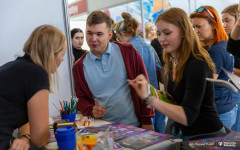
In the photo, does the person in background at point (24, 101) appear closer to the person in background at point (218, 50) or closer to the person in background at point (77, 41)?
the person in background at point (218, 50)

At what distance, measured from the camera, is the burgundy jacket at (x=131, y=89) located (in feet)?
5.82

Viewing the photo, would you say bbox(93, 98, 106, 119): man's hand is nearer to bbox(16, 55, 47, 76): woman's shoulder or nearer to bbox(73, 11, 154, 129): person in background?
bbox(73, 11, 154, 129): person in background

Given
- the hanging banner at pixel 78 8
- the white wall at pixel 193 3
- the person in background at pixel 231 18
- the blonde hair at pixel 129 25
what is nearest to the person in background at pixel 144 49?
the blonde hair at pixel 129 25

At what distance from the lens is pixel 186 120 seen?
118 centimetres

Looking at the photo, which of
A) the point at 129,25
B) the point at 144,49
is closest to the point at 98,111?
the point at 144,49

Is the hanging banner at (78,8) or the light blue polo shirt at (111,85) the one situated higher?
the hanging banner at (78,8)

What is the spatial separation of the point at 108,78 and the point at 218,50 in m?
0.83

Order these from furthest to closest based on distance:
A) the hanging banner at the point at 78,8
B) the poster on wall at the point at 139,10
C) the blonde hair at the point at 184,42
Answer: the poster on wall at the point at 139,10
the hanging banner at the point at 78,8
the blonde hair at the point at 184,42

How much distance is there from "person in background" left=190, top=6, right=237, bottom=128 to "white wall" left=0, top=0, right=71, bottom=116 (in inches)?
44.7

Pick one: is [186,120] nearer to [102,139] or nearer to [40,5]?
[102,139]

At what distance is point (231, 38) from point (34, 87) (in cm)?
92

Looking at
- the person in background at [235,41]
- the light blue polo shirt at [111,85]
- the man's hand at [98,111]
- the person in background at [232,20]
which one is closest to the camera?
the person in background at [235,41]

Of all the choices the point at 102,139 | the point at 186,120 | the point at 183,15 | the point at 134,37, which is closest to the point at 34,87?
the point at 102,139

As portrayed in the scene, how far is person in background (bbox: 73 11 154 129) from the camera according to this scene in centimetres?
175
